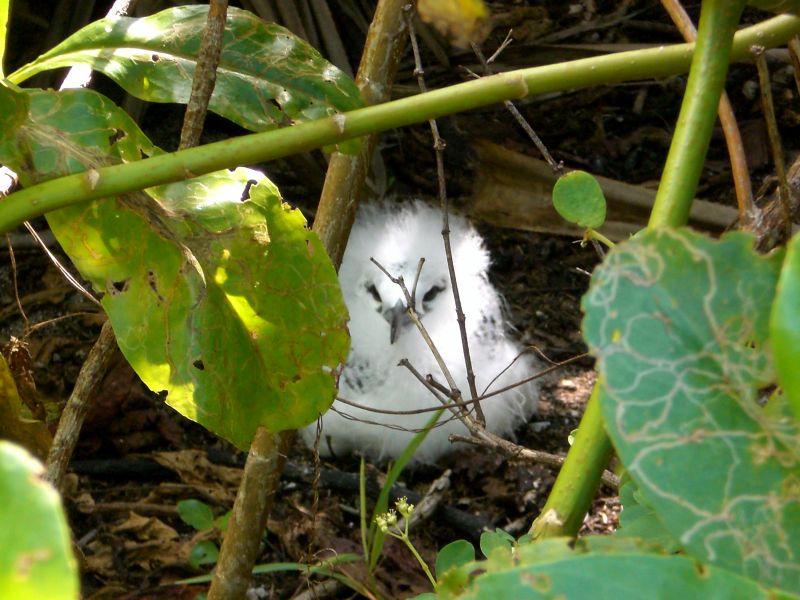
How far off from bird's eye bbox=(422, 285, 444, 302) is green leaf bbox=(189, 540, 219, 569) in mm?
1460

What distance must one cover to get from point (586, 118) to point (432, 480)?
6.48 feet

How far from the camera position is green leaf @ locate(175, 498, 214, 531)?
237 cm

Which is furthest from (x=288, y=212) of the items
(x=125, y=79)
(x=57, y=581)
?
(x=57, y=581)

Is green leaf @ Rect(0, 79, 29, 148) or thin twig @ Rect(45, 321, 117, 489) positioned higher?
green leaf @ Rect(0, 79, 29, 148)

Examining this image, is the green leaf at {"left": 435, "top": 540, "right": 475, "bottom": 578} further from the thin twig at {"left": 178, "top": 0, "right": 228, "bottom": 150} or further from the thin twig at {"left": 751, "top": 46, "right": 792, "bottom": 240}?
the thin twig at {"left": 178, "top": 0, "right": 228, "bottom": 150}

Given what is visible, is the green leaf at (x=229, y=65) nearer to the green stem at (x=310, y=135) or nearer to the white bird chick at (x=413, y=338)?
the green stem at (x=310, y=135)

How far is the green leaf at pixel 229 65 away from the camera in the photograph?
103cm

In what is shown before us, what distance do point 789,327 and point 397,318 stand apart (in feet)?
9.60

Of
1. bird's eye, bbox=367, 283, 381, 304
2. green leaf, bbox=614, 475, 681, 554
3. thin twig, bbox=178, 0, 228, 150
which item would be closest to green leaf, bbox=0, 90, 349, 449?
thin twig, bbox=178, 0, 228, 150

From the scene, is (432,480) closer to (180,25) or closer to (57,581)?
(180,25)

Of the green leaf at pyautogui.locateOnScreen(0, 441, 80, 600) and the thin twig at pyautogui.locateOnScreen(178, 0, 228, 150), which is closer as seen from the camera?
the green leaf at pyautogui.locateOnScreen(0, 441, 80, 600)

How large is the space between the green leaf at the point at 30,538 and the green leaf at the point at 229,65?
2.51ft

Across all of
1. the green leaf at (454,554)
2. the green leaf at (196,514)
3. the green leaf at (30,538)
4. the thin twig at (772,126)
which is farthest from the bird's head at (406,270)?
the green leaf at (30,538)

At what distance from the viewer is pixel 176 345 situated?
100 centimetres
